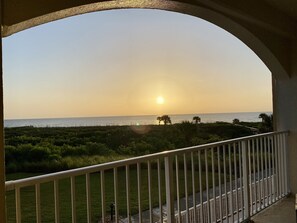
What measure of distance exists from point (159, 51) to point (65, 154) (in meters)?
7.16

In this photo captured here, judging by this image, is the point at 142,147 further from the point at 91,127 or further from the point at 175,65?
the point at 175,65

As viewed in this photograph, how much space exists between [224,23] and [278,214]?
2348mm

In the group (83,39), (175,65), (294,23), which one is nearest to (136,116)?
(175,65)

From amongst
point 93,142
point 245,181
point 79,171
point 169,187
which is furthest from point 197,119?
point 79,171

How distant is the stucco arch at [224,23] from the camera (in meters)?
2.21

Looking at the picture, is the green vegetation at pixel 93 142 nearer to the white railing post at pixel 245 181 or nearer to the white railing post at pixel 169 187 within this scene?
the white railing post at pixel 245 181

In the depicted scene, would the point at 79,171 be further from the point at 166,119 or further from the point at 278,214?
the point at 166,119

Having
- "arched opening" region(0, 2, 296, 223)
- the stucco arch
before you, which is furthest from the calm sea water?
the stucco arch

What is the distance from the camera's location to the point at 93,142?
59.0 ft

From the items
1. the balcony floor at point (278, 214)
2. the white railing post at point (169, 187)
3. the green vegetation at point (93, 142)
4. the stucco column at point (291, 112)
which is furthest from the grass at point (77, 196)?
the green vegetation at point (93, 142)

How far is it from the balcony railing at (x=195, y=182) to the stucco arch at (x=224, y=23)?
94cm

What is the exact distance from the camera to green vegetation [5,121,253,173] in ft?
53.4

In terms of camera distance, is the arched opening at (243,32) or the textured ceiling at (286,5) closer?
the arched opening at (243,32)

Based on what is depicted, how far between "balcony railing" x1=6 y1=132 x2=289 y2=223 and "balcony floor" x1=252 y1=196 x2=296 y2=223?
89 mm
